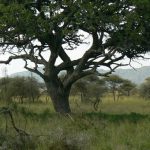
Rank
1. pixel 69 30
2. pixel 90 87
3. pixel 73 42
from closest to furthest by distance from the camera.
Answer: pixel 69 30 → pixel 73 42 → pixel 90 87

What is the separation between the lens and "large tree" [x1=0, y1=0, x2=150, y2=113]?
61.5ft

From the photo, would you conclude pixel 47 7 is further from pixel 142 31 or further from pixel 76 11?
pixel 142 31

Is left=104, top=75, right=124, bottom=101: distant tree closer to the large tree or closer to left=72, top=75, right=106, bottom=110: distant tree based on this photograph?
left=72, top=75, right=106, bottom=110: distant tree

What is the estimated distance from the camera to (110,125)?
14.8 m

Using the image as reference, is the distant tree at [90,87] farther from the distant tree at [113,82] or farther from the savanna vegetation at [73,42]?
the savanna vegetation at [73,42]

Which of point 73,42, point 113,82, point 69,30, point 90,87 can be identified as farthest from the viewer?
point 113,82

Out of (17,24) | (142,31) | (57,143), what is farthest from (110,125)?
(17,24)

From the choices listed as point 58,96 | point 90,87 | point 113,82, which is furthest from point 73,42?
point 113,82

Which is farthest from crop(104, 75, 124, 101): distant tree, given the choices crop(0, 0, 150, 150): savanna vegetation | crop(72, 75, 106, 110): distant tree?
crop(0, 0, 150, 150): savanna vegetation

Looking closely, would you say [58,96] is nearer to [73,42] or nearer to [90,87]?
[73,42]

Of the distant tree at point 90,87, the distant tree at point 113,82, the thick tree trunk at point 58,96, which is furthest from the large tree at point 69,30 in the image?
the distant tree at point 113,82

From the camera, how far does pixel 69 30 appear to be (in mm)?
18922

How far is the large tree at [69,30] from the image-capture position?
18.8 metres

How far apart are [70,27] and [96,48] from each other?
1788mm
